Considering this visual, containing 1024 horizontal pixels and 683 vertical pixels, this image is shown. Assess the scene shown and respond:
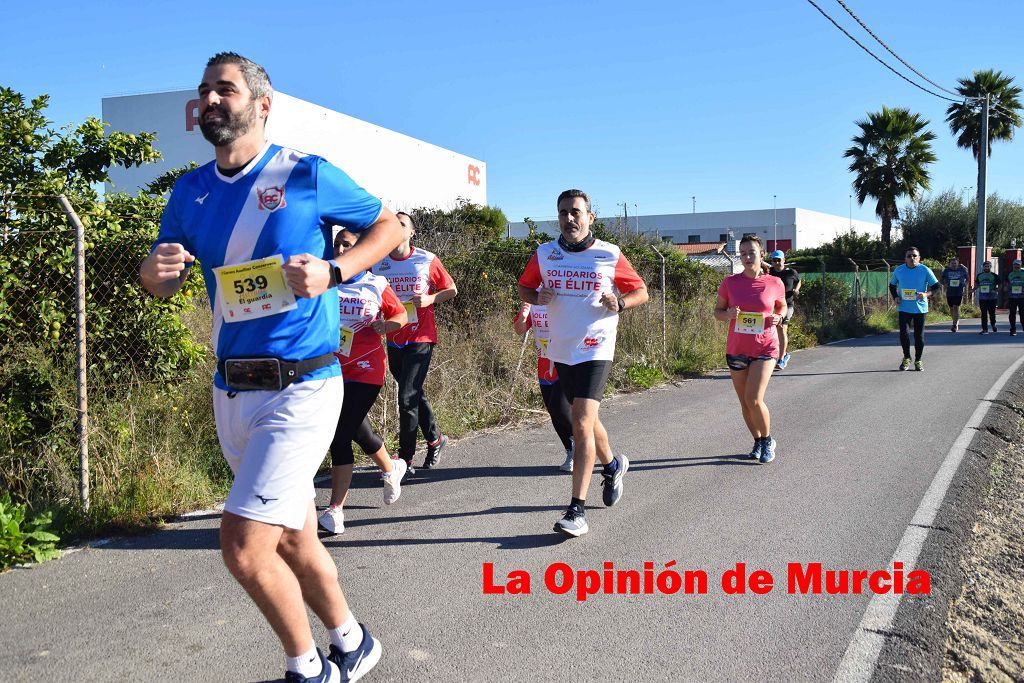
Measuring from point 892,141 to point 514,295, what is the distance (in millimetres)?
33327

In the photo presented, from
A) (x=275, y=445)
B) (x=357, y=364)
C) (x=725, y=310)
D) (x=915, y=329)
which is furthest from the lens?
(x=915, y=329)

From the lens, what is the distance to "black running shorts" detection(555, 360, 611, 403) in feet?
17.7

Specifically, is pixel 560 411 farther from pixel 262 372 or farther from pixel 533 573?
pixel 262 372

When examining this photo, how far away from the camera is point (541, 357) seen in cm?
721

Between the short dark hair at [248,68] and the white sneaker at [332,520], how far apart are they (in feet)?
10.2

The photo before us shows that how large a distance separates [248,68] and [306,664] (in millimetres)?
2083

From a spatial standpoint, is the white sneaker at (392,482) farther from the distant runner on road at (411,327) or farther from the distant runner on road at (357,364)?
the distant runner on road at (411,327)

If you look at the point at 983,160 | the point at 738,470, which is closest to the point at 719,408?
the point at 738,470

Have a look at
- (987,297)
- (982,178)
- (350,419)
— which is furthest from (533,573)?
(982,178)

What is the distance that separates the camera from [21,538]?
491cm

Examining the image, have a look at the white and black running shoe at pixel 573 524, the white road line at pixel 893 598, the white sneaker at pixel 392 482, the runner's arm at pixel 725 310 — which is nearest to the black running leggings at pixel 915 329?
the white road line at pixel 893 598

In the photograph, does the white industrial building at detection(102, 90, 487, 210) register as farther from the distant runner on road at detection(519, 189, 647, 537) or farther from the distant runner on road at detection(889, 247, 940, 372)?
the distant runner on road at detection(519, 189, 647, 537)

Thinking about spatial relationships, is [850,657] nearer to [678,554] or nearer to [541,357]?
[678,554]

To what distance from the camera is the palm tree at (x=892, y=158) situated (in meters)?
39.9
